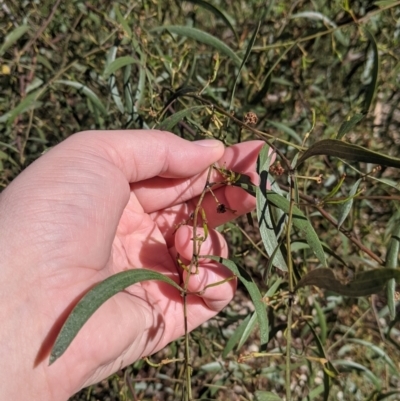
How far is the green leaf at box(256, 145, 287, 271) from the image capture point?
883mm

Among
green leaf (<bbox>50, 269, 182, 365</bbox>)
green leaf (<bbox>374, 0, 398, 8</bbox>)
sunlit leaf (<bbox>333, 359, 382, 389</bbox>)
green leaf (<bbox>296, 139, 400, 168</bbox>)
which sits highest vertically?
green leaf (<bbox>374, 0, 398, 8</bbox>)

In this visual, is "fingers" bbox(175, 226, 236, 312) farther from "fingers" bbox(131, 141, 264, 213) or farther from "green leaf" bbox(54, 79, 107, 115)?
"green leaf" bbox(54, 79, 107, 115)

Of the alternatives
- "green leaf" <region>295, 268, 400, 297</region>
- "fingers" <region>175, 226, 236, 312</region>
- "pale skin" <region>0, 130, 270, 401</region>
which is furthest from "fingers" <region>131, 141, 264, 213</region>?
"green leaf" <region>295, 268, 400, 297</region>

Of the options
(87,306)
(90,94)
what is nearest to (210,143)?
(90,94)

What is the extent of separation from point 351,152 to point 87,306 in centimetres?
44

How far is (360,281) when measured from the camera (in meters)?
0.64

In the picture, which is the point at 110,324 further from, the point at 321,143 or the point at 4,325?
the point at 321,143

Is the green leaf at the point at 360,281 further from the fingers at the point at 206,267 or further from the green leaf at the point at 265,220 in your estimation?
the fingers at the point at 206,267

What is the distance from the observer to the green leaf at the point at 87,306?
673 mm

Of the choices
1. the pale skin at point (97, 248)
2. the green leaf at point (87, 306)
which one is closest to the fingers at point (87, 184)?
the pale skin at point (97, 248)

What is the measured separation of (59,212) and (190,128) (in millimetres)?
571

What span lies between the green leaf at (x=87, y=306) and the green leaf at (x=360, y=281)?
27 cm

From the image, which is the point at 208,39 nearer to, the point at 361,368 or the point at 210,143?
the point at 210,143

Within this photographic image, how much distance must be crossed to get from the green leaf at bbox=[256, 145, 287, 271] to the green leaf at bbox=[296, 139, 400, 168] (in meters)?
0.11
